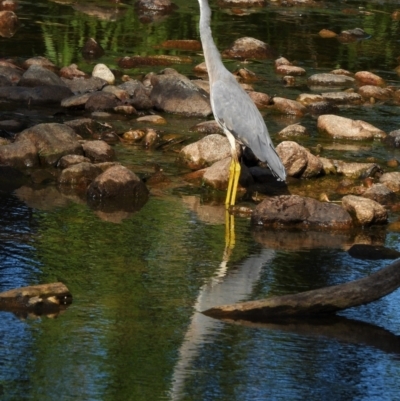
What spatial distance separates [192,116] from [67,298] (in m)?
5.92

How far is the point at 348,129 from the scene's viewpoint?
1205cm

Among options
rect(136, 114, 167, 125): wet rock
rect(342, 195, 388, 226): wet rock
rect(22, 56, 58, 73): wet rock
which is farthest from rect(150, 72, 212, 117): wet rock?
rect(342, 195, 388, 226): wet rock

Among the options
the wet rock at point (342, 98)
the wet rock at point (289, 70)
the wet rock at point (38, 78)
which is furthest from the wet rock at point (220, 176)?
the wet rock at point (289, 70)

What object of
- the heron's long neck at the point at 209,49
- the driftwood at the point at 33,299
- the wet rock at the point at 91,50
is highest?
the heron's long neck at the point at 209,49

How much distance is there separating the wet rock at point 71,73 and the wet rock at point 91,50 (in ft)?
4.49

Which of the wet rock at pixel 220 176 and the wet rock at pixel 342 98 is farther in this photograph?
the wet rock at pixel 342 98

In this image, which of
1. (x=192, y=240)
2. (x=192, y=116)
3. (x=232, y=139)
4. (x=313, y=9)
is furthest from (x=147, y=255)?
(x=313, y=9)

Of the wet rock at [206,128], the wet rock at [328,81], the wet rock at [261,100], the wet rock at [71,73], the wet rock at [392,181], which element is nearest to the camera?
the wet rock at [392,181]

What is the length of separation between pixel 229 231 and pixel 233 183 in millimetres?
893

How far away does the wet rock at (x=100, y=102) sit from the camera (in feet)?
40.7

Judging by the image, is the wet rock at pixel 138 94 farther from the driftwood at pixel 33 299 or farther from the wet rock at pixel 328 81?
the driftwood at pixel 33 299

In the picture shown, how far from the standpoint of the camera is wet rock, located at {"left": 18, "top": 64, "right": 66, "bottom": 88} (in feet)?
42.9

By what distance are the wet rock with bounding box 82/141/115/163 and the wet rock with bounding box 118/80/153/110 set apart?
216cm

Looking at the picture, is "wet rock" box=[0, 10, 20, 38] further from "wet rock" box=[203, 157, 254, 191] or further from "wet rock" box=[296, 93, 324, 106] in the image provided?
"wet rock" box=[203, 157, 254, 191]
